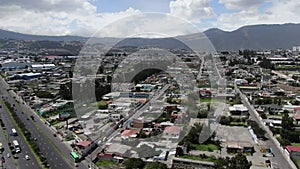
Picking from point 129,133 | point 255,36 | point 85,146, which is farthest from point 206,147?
point 255,36

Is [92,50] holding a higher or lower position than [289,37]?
lower

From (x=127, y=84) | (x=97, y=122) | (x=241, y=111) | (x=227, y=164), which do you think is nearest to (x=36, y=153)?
(x=97, y=122)

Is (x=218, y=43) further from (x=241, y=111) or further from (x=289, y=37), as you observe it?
(x=241, y=111)

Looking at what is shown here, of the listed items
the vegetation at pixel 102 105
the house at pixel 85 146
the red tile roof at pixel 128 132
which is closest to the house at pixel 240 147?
the red tile roof at pixel 128 132

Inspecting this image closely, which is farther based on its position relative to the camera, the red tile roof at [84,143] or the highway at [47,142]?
the red tile roof at [84,143]

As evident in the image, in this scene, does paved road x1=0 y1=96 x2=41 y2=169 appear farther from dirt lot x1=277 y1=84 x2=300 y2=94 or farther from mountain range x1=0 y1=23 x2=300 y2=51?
mountain range x1=0 y1=23 x2=300 y2=51

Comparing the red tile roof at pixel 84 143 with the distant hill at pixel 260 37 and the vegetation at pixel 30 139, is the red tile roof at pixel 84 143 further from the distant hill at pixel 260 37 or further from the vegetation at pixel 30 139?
the distant hill at pixel 260 37
